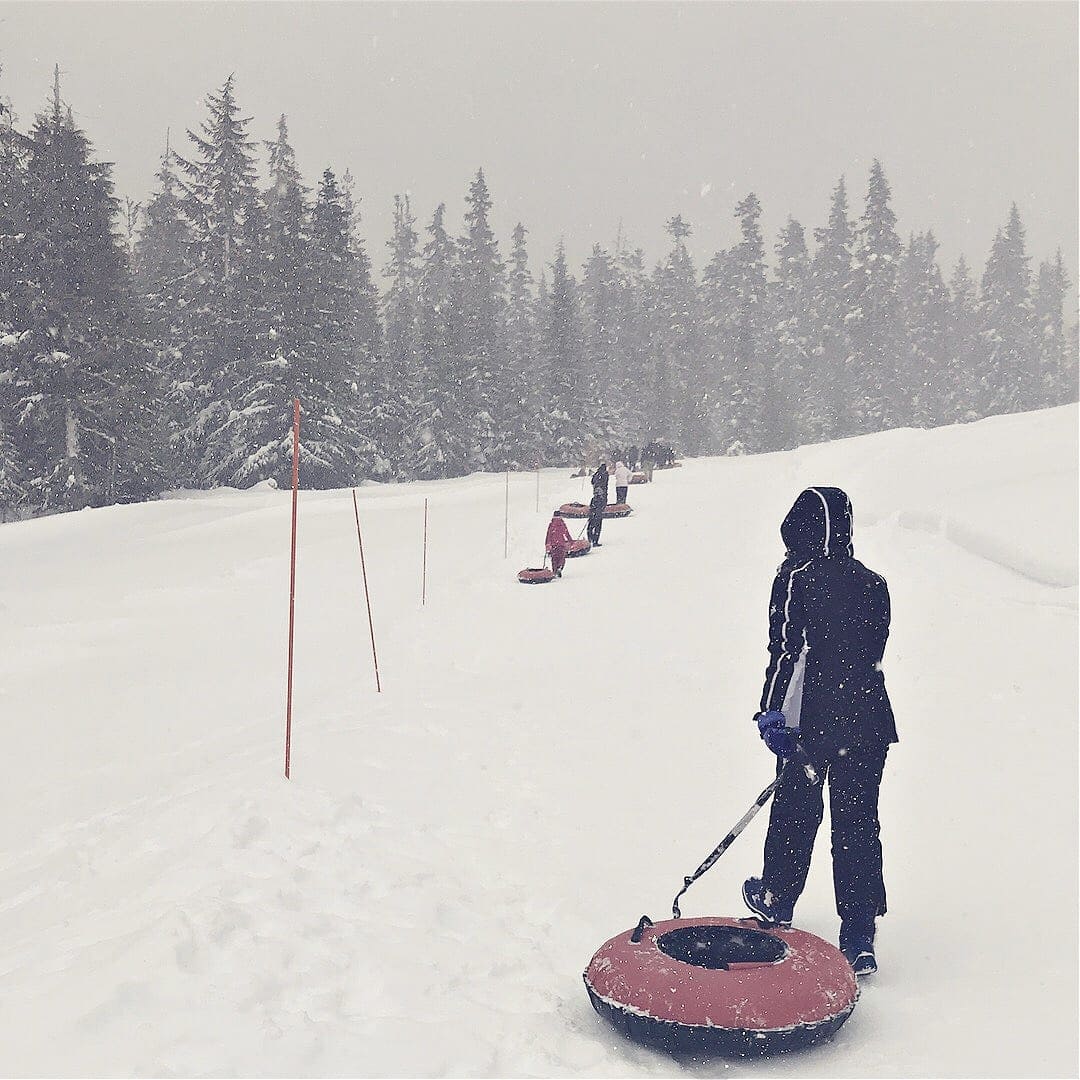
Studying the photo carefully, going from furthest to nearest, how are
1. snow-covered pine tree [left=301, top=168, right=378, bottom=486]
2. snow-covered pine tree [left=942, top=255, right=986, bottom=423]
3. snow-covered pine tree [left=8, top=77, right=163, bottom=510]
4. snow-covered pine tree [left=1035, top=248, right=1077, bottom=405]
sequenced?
1. snow-covered pine tree [left=1035, top=248, right=1077, bottom=405]
2. snow-covered pine tree [left=942, top=255, right=986, bottom=423]
3. snow-covered pine tree [left=301, top=168, right=378, bottom=486]
4. snow-covered pine tree [left=8, top=77, right=163, bottom=510]

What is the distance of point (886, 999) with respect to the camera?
164 inches

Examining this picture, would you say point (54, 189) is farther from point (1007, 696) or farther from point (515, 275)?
point (515, 275)

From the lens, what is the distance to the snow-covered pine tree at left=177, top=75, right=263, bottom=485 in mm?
41406

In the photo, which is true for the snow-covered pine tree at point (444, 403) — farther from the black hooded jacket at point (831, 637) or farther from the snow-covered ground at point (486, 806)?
the black hooded jacket at point (831, 637)

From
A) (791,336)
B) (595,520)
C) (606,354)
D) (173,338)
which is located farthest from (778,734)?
(791,336)

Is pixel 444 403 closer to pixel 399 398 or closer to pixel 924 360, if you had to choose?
pixel 399 398

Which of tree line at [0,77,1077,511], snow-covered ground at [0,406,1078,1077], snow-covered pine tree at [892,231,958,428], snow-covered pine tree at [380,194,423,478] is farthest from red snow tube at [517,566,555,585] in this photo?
snow-covered pine tree at [892,231,958,428]

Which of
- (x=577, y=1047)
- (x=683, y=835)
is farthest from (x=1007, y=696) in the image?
(x=577, y=1047)

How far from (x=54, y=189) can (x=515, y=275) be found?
172 ft

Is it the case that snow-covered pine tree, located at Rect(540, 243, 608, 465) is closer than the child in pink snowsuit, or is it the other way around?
the child in pink snowsuit

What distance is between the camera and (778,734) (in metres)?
4.35

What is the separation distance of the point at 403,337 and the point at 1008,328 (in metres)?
48.7

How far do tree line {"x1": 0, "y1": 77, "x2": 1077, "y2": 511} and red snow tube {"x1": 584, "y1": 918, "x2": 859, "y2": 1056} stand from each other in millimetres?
31116

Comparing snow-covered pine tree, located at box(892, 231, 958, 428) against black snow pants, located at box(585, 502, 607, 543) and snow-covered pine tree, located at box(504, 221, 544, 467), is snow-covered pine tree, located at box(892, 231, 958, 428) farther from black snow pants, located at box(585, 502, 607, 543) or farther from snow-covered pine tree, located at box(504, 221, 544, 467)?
black snow pants, located at box(585, 502, 607, 543)
